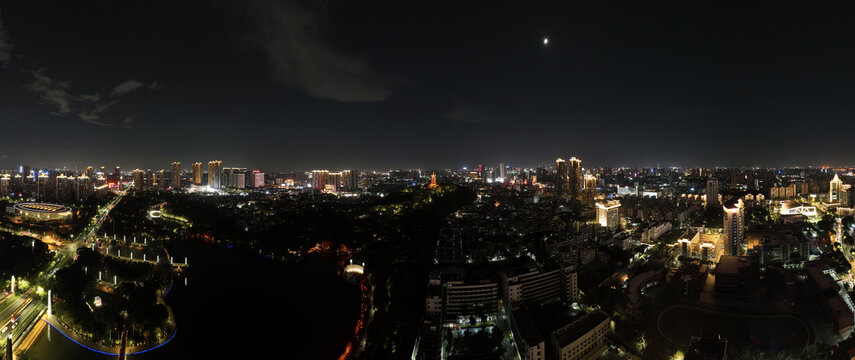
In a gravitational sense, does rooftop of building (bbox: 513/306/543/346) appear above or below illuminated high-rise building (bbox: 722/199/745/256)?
below

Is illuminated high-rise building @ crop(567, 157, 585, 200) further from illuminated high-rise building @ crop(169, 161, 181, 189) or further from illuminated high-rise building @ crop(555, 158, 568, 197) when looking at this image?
illuminated high-rise building @ crop(169, 161, 181, 189)

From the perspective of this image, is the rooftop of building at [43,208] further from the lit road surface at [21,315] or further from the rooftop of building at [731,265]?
the rooftop of building at [731,265]

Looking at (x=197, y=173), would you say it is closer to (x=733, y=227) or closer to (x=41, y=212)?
(x=41, y=212)

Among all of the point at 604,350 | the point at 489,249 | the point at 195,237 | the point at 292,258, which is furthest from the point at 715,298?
the point at 195,237

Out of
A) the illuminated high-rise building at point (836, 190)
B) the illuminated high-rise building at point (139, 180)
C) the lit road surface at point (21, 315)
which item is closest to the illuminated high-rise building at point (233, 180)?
the illuminated high-rise building at point (139, 180)

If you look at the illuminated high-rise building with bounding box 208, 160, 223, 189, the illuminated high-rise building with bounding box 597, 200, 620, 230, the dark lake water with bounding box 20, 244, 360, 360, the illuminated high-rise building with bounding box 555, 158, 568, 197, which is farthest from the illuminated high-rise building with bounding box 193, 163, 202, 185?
the illuminated high-rise building with bounding box 597, 200, 620, 230

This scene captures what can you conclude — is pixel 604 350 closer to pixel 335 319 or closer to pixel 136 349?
pixel 335 319

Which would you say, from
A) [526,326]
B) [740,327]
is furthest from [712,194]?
[526,326]
